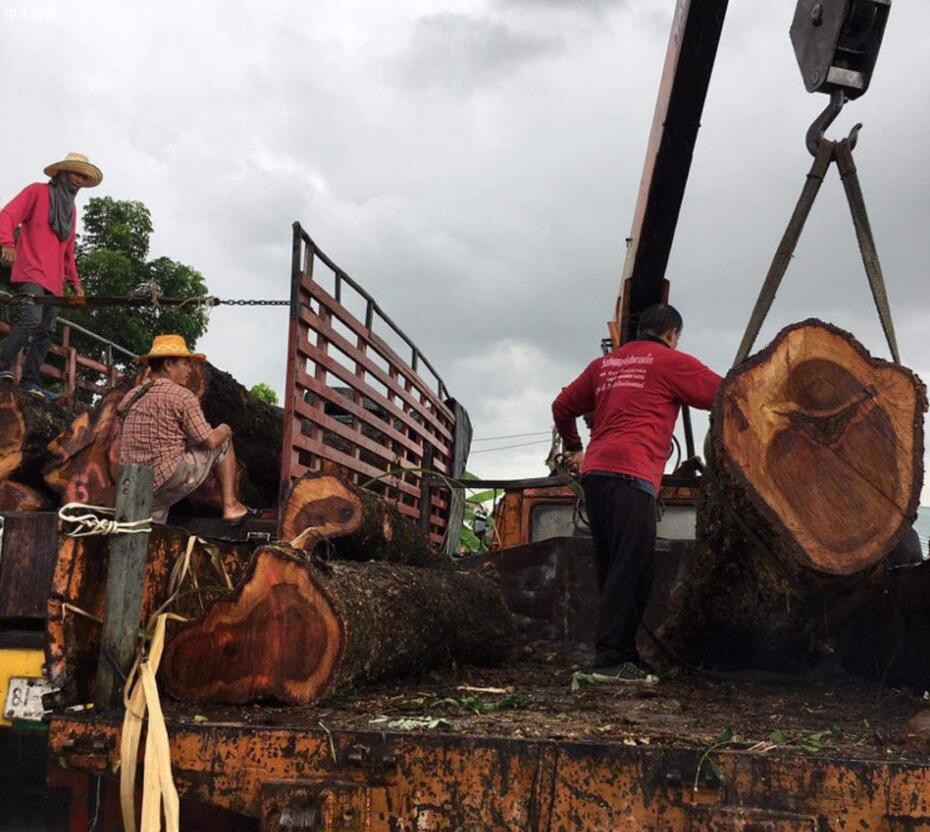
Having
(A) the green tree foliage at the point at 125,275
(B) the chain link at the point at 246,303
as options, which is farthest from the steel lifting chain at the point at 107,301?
(A) the green tree foliage at the point at 125,275

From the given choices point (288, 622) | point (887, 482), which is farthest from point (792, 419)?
point (288, 622)

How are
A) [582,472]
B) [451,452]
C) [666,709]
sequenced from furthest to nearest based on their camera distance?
[451,452], [582,472], [666,709]

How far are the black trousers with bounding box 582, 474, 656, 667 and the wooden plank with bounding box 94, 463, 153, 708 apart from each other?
6.07ft

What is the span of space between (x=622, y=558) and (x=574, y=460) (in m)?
0.84

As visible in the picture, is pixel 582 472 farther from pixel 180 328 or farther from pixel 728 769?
pixel 180 328

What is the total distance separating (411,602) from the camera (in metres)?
3.67

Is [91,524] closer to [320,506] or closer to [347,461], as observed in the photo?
[320,506]

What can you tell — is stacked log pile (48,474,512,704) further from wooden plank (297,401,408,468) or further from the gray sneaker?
wooden plank (297,401,408,468)

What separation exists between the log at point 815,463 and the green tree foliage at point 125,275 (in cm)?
1447

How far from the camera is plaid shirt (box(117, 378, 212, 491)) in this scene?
4891 mm

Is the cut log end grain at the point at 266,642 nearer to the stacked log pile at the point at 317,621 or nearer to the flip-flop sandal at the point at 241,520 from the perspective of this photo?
the stacked log pile at the point at 317,621

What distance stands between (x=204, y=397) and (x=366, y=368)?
957mm

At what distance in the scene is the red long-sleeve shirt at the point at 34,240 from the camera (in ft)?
22.5

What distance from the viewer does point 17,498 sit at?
5.47m
